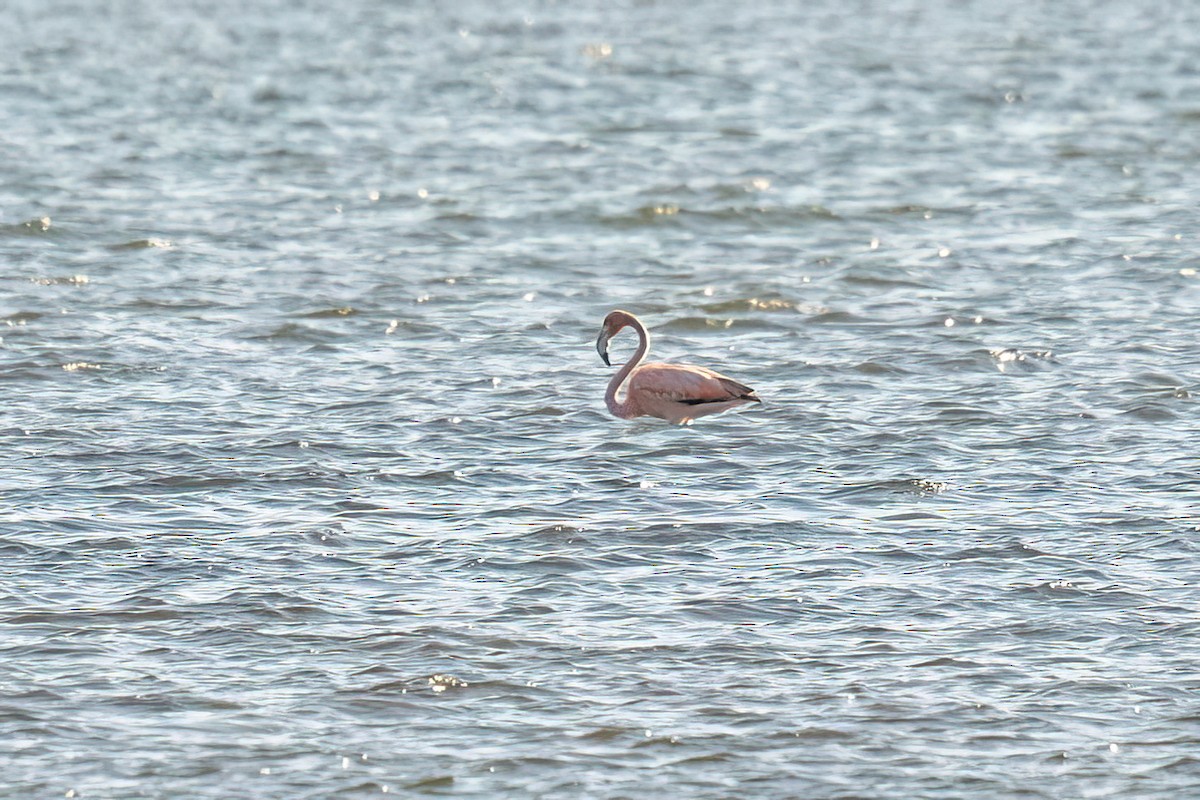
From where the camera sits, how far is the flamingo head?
1582 centimetres

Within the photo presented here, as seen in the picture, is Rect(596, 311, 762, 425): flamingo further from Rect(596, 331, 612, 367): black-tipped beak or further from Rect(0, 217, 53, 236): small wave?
Rect(0, 217, 53, 236): small wave

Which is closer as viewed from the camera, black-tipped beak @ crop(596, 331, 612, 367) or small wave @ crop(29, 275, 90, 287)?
black-tipped beak @ crop(596, 331, 612, 367)

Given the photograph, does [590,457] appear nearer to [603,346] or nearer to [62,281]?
[603,346]

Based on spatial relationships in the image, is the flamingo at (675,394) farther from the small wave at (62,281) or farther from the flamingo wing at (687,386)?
the small wave at (62,281)

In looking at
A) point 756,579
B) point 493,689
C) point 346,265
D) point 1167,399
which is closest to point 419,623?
point 493,689

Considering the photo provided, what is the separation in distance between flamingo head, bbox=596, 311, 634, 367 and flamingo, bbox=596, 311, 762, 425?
375mm

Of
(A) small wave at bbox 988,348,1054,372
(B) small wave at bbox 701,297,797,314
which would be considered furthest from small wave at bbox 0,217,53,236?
(A) small wave at bbox 988,348,1054,372

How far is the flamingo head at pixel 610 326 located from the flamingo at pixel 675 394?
375 mm

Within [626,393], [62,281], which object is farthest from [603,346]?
[62,281]

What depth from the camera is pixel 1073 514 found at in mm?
12648

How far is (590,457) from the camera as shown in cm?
1425

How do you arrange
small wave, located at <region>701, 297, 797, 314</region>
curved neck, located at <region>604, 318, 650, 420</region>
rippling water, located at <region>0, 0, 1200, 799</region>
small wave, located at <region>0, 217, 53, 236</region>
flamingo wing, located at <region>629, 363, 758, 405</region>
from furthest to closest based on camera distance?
small wave, located at <region>0, 217, 53, 236</region> < small wave, located at <region>701, 297, 797, 314</region> < curved neck, located at <region>604, 318, 650, 420</region> < flamingo wing, located at <region>629, 363, 758, 405</region> < rippling water, located at <region>0, 0, 1200, 799</region>

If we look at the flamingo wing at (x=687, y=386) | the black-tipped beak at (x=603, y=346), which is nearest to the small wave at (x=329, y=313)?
the black-tipped beak at (x=603, y=346)

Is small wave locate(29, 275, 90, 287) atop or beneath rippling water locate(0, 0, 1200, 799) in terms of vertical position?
atop
